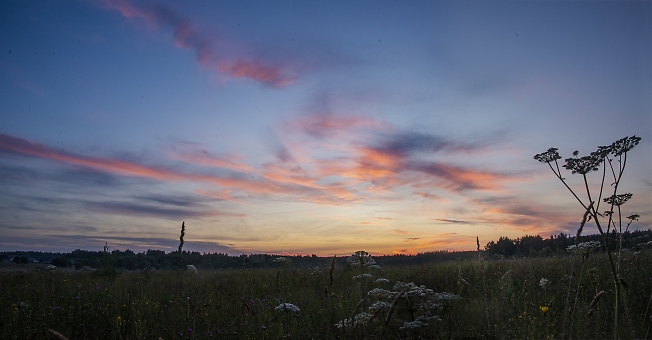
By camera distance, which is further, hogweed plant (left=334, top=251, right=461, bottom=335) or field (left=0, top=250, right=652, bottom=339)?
field (left=0, top=250, right=652, bottom=339)

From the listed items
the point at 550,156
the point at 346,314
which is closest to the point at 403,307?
the point at 346,314

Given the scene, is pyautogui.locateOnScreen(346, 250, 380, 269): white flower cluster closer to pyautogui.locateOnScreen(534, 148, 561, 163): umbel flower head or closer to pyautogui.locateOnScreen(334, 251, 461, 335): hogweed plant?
pyautogui.locateOnScreen(334, 251, 461, 335): hogweed plant

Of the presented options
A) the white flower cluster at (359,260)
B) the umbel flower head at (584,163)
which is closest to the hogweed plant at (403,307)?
the white flower cluster at (359,260)

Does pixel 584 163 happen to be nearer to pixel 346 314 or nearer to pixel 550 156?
pixel 550 156

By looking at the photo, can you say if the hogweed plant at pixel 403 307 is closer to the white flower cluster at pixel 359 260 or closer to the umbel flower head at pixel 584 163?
the white flower cluster at pixel 359 260

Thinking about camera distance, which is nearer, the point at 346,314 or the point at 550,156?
the point at 550,156

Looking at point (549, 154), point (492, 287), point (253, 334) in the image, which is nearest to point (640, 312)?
point (492, 287)

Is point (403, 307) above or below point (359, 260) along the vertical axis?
below

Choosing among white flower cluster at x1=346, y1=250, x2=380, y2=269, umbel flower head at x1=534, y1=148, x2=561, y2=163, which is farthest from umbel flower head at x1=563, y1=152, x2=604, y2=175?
white flower cluster at x1=346, y1=250, x2=380, y2=269

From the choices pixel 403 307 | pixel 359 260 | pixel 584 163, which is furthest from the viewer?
pixel 403 307

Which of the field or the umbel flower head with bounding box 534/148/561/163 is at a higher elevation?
the umbel flower head with bounding box 534/148/561/163

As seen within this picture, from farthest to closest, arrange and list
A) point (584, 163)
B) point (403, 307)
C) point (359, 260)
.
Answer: point (403, 307) < point (359, 260) < point (584, 163)

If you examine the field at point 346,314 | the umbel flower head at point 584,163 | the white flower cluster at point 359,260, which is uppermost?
the umbel flower head at point 584,163

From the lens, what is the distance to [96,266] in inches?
566
